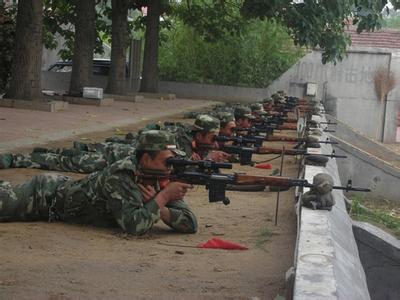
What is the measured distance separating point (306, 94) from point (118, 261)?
21812 mm

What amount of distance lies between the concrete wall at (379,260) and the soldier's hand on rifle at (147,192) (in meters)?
3.85

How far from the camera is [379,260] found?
904cm

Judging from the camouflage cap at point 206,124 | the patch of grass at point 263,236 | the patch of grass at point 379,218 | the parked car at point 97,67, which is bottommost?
the patch of grass at point 379,218

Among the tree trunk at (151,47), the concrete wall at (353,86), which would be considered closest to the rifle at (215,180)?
the tree trunk at (151,47)

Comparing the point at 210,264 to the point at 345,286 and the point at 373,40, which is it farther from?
the point at 373,40

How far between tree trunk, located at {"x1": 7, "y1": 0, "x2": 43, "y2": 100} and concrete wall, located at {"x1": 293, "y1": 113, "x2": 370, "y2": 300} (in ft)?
29.8

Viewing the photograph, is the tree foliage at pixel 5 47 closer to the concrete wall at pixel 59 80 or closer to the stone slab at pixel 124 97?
the stone slab at pixel 124 97

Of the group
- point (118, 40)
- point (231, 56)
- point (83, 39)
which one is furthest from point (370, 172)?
point (231, 56)

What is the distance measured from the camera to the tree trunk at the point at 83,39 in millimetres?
17391

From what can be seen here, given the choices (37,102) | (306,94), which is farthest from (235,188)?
(306,94)

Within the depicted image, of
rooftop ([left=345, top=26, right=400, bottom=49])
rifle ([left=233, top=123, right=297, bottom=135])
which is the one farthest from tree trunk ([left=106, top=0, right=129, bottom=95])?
rooftop ([left=345, top=26, right=400, bottom=49])

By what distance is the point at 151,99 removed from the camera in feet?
73.9

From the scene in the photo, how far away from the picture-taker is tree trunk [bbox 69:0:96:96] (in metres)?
17.4

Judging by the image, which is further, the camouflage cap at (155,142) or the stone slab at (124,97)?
the stone slab at (124,97)
